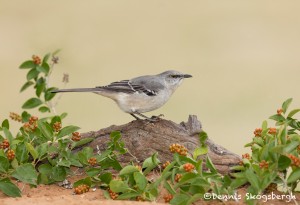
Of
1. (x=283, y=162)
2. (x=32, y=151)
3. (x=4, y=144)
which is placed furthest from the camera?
(x=4, y=144)

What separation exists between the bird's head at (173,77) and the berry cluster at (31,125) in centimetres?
230

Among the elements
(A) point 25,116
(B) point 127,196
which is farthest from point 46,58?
(B) point 127,196

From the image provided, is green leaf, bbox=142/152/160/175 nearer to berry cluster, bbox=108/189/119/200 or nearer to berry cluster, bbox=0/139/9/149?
berry cluster, bbox=108/189/119/200

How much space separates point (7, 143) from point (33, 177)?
1.14 metres

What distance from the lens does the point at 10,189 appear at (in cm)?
823

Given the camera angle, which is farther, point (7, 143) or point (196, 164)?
point (7, 143)

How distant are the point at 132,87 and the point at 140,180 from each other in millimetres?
2847

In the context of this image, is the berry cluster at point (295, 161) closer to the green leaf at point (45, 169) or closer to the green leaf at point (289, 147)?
the green leaf at point (289, 147)

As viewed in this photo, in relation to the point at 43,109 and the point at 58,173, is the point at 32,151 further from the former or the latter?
the point at 43,109

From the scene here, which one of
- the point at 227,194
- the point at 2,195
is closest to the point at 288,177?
the point at 227,194

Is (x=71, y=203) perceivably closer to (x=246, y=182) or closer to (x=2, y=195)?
(x=2, y=195)

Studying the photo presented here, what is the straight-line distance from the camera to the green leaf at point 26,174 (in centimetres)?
822

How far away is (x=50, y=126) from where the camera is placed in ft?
29.5

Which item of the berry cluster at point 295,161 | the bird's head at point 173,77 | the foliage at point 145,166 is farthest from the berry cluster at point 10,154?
the berry cluster at point 295,161
